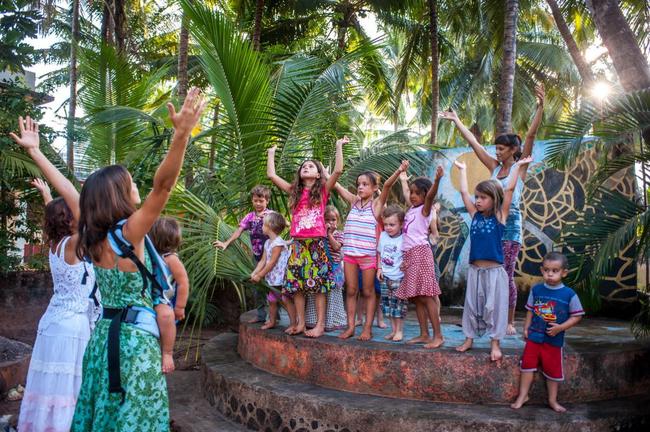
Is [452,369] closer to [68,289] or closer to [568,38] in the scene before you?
[68,289]

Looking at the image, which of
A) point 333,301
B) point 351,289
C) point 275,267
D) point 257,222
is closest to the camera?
point 351,289

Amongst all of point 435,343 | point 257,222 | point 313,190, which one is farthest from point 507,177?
point 257,222

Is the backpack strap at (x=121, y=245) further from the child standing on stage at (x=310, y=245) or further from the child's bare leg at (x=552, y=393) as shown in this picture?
the child's bare leg at (x=552, y=393)

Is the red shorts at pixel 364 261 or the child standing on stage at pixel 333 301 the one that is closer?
the red shorts at pixel 364 261

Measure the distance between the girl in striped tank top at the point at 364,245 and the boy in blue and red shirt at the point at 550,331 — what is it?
4.01 feet

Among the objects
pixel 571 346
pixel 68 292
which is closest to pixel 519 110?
pixel 571 346

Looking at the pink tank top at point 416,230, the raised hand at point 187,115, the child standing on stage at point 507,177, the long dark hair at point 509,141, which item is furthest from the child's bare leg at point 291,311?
the raised hand at point 187,115

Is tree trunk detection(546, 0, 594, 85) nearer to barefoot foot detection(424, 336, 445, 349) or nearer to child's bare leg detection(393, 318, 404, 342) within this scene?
child's bare leg detection(393, 318, 404, 342)

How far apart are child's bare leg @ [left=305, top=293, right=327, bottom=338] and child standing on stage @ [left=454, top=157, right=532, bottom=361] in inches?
42.5

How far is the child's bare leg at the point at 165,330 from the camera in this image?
93.4 inches

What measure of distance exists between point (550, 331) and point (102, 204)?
113 inches

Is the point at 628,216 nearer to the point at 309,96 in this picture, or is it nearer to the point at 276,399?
the point at 276,399

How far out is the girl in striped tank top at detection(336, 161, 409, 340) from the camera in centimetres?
464

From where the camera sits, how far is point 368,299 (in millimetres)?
4594
